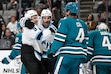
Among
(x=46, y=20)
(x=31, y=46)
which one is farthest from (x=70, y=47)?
(x=46, y=20)

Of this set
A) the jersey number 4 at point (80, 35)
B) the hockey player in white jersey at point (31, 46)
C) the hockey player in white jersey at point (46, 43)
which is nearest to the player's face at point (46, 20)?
the hockey player in white jersey at point (46, 43)

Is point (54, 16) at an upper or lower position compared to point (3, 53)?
upper

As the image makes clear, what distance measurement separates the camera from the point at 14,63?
9.02m

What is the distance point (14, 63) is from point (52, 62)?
278 centimetres

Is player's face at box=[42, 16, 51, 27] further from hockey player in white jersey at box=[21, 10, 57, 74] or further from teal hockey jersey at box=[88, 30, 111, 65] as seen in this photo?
teal hockey jersey at box=[88, 30, 111, 65]

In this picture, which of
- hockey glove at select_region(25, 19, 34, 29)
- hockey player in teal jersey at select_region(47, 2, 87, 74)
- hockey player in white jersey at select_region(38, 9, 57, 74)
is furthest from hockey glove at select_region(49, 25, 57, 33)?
hockey player in teal jersey at select_region(47, 2, 87, 74)

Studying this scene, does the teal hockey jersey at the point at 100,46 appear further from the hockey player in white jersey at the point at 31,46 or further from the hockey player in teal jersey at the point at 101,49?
the hockey player in white jersey at the point at 31,46

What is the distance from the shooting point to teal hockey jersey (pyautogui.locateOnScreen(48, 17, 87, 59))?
5.51 metres

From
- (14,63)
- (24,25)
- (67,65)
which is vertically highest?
(24,25)

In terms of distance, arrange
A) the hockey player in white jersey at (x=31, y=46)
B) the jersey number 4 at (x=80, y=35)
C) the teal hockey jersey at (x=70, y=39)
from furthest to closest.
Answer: the hockey player in white jersey at (x=31, y=46), the jersey number 4 at (x=80, y=35), the teal hockey jersey at (x=70, y=39)

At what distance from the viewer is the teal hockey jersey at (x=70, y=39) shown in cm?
551

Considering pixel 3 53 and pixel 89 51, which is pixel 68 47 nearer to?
pixel 89 51

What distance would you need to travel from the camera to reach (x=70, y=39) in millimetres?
5582

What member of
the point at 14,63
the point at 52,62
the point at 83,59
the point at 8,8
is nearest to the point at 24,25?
the point at 52,62
